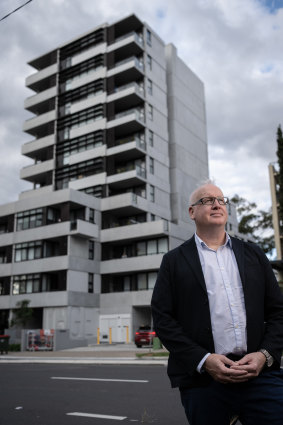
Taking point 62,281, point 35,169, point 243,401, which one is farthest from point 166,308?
point 35,169

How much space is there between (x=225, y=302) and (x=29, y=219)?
41007mm

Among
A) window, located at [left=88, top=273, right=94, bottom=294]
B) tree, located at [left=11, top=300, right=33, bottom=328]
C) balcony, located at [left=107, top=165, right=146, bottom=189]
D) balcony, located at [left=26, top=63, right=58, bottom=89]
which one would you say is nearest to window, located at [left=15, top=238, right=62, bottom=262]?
window, located at [left=88, top=273, right=94, bottom=294]

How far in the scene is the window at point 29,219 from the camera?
41.3 m

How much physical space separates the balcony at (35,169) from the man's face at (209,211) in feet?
152

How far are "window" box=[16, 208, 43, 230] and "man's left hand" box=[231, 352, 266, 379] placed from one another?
131 ft

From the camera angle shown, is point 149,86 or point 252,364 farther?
point 149,86

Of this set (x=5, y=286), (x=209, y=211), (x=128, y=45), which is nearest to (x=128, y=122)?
(x=128, y=45)

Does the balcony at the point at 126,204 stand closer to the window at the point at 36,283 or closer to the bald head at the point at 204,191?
the window at the point at 36,283

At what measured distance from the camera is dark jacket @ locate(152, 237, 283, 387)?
2.58 m

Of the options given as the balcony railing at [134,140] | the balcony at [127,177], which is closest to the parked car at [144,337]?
the balcony at [127,177]

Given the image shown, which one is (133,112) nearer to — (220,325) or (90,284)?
(90,284)

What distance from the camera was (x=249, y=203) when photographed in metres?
63.8

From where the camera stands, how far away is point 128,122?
43.9 meters

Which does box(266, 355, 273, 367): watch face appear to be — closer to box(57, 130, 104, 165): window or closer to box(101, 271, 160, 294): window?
box(101, 271, 160, 294): window
